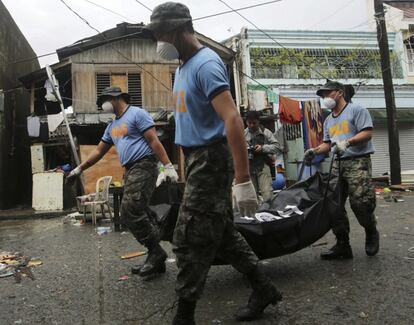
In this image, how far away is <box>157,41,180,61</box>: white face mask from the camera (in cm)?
257

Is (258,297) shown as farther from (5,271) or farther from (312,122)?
(312,122)

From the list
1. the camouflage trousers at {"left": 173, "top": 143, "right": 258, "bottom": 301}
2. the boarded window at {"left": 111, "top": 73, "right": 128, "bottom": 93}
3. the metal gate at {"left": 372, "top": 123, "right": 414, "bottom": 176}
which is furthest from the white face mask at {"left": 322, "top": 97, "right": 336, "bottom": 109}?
the metal gate at {"left": 372, "top": 123, "right": 414, "bottom": 176}

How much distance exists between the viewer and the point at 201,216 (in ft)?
8.10

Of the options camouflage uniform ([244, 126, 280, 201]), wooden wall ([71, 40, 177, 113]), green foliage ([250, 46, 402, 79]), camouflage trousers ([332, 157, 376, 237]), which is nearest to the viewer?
camouflage trousers ([332, 157, 376, 237])

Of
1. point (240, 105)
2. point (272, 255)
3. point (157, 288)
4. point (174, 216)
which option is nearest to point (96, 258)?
point (157, 288)

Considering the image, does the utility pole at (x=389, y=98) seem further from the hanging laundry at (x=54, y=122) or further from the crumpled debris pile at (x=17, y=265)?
the crumpled debris pile at (x=17, y=265)

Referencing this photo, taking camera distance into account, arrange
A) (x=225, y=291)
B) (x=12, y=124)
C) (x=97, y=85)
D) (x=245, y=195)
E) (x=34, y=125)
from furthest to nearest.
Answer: (x=12, y=124) < (x=97, y=85) < (x=34, y=125) < (x=225, y=291) < (x=245, y=195)

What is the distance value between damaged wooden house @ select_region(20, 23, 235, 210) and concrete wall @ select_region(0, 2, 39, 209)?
0.98 metres

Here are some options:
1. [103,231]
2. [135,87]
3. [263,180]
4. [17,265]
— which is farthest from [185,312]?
[135,87]

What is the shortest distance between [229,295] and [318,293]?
2.26 feet

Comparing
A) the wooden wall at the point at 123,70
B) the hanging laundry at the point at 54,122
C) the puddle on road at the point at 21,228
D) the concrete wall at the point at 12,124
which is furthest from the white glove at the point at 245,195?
the concrete wall at the point at 12,124

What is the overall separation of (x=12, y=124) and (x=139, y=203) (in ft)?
44.4

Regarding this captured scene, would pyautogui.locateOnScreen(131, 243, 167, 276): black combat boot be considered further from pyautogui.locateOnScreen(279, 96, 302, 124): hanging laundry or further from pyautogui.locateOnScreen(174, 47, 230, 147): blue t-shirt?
pyautogui.locateOnScreen(279, 96, 302, 124): hanging laundry

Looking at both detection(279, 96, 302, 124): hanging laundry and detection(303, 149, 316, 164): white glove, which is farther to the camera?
detection(279, 96, 302, 124): hanging laundry
